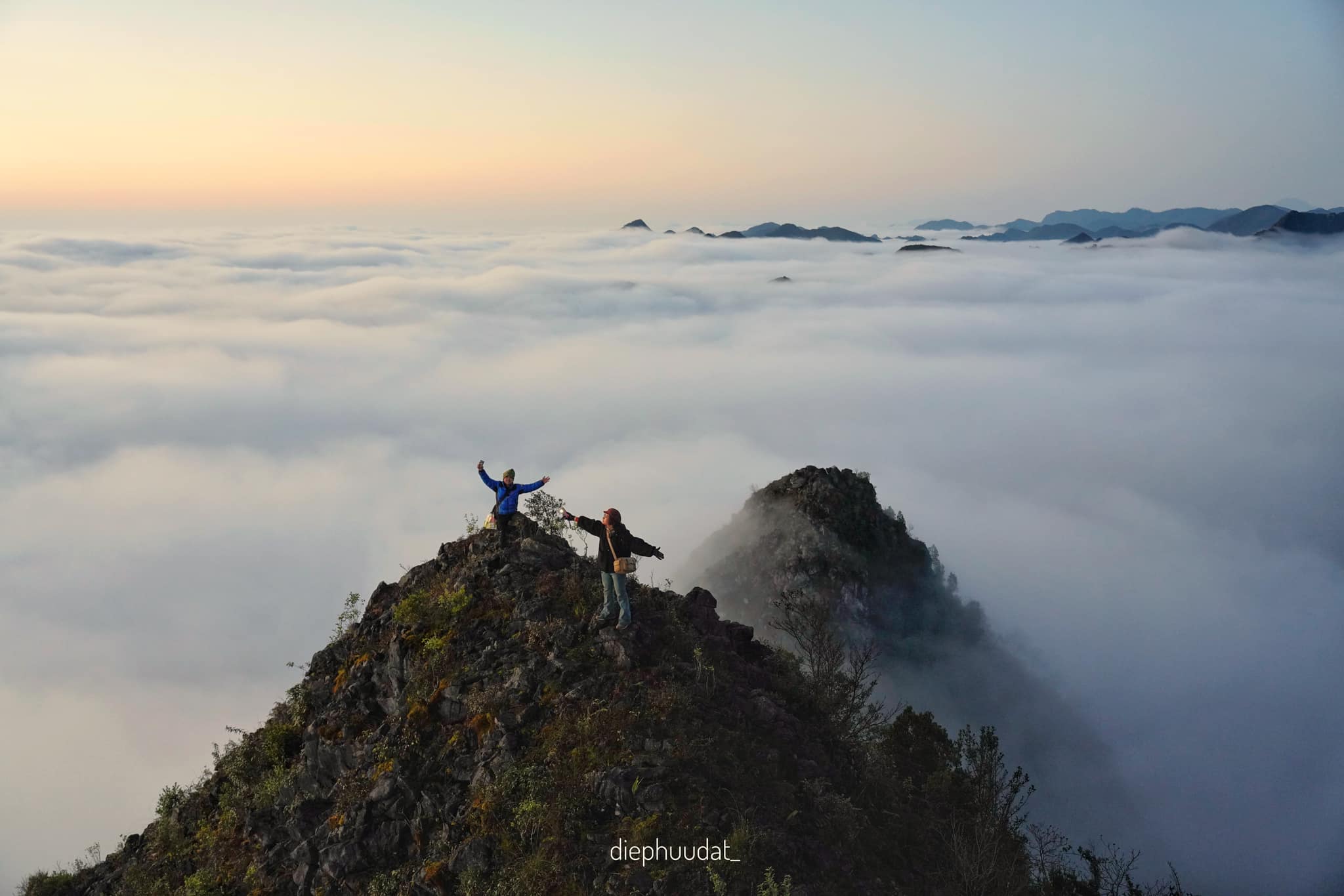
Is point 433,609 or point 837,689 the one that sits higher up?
point 433,609

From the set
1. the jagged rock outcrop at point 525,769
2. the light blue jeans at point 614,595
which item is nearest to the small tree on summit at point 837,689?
the jagged rock outcrop at point 525,769

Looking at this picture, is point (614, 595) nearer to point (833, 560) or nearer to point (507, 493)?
point (507, 493)

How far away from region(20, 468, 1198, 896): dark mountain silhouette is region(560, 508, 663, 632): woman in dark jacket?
0.43 meters

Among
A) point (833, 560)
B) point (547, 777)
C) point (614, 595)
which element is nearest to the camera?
point (547, 777)

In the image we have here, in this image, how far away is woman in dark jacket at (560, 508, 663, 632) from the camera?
14578 millimetres

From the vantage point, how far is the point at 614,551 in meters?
14.6

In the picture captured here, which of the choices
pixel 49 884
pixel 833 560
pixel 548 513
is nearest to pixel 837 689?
pixel 548 513

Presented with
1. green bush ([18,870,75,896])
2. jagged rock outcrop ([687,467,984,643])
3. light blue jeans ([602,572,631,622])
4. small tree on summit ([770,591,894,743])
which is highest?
light blue jeans ([602,572,631,622])

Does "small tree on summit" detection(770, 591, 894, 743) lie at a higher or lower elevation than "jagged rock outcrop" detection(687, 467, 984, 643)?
higher

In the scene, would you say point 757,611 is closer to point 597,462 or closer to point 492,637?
point 492,637

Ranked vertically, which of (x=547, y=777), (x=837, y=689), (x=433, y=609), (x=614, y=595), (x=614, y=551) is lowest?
(x=837, y=689)

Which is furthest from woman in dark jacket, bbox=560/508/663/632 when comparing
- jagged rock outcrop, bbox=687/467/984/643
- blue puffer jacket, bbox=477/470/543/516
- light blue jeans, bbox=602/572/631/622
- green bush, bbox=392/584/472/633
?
jagged rock outcrop, bbox=687/467/984/643

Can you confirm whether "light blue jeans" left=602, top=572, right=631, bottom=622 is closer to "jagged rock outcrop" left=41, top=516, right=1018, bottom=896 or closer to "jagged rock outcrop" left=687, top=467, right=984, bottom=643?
"jagged rock outcrop" left=41, top=516, right=1018, bottom=896

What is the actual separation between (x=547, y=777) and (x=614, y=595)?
3874mm
